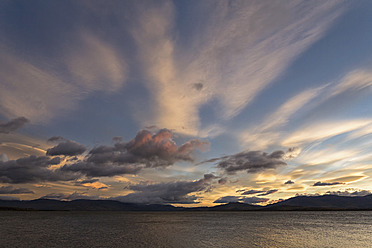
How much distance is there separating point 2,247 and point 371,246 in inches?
3302

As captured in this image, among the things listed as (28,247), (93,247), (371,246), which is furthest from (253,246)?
(28,247)

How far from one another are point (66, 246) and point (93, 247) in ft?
22.1

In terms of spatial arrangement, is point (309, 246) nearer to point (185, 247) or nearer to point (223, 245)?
point (223, 245)

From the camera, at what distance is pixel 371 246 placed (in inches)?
2095

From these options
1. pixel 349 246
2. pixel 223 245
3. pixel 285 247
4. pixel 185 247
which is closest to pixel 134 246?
pixel 185 247

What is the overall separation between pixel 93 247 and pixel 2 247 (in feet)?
65.9

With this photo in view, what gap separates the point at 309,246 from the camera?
53.3 meters

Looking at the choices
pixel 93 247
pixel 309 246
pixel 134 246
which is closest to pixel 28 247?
pixel 93 247

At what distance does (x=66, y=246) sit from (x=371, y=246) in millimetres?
70420

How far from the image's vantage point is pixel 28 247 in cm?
5109

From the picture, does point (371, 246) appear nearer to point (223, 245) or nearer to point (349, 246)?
point (349, 246)

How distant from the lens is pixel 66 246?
53281mm

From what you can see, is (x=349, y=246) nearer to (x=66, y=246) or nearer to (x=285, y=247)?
(x=285, y=247)

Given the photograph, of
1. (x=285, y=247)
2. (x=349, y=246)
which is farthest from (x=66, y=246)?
(x=349, y=246)
